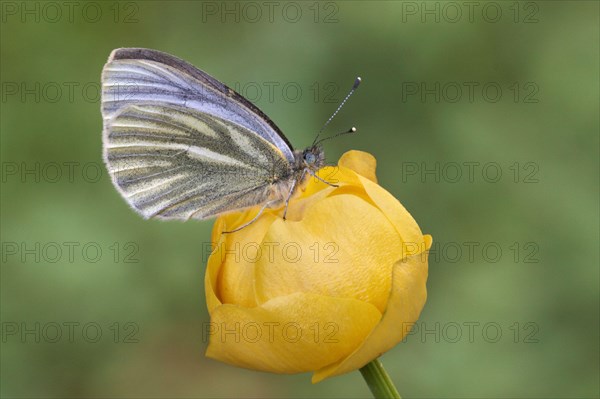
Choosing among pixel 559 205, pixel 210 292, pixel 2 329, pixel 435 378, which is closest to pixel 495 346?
pixel 435 378

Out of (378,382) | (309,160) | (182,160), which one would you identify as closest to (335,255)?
(378,382)

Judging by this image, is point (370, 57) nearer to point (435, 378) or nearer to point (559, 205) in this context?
point (559, 205)

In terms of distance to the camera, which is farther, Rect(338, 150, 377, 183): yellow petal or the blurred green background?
the blurred green background

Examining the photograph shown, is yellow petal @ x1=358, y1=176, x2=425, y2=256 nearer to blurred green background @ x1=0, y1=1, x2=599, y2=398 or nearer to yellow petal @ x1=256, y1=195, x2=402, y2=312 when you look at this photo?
yellow petal @ x1=256, y1=195, x2=402, y2=312

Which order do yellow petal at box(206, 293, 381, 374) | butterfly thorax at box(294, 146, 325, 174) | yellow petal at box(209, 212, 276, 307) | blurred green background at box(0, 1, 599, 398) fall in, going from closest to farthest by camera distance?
→ yellow petal at box(206, 293, 381, 374)
yellow petal at box(209, 212, 276, 307)
butterfly thorax at box(294, 146, 325, 174)
blurred green background at box(0, 1, 599, 398)

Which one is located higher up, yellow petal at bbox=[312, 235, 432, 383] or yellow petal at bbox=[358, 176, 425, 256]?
yellow petal at bbox=[358, 176, 425, 256]

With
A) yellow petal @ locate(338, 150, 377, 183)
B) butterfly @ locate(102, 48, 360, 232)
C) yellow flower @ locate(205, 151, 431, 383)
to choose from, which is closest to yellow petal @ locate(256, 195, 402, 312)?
yellow flower @ locate(205, 151, 431, 383)

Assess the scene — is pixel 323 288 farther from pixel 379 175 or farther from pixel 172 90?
pixel 379 175
